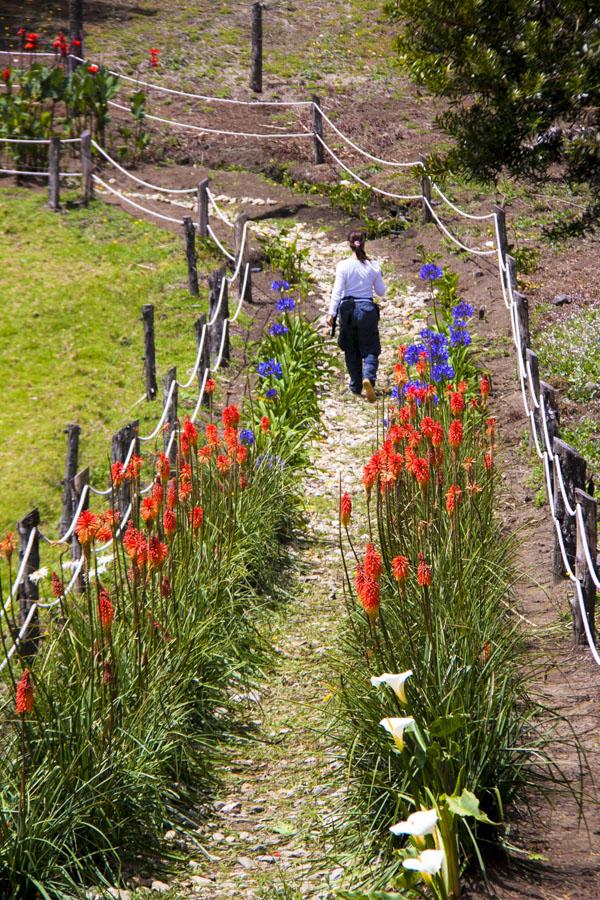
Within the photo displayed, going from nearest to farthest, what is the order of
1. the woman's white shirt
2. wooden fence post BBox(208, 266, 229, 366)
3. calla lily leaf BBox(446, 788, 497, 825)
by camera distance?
calla lily leaf BBox(446, 788, 497, 825) < the woman's white shirt < wooden fence post BBox(208, 266, 229, 366)

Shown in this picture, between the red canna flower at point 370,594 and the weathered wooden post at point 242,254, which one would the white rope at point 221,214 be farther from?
the red canna flower at point 370,594

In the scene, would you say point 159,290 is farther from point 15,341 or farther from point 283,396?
point 283,396

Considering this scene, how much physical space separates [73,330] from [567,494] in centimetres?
773

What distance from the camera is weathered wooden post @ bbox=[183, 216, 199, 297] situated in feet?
42.4

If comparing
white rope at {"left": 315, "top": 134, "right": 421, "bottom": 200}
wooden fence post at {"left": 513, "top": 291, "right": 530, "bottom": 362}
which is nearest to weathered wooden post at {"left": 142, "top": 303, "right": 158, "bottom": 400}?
wooden fence post at {"left": 513, "top": 291, "right": 530, "bottom": 362}

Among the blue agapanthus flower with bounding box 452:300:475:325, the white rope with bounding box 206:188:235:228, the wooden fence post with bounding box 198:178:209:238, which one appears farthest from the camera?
the white rope with bounding box 206:188:235:228

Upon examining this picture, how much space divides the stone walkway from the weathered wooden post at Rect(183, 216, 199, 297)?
5493mm

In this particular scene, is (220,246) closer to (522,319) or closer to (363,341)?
(363,341)

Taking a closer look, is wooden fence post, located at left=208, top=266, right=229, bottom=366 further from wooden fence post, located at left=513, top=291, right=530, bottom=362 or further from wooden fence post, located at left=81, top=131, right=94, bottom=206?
wooden fence post, located at left=81, top=131, right=94, bottom=206

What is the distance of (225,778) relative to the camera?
4945 mm

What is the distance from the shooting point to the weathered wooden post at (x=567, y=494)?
5.89 m

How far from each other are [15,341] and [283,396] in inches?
155

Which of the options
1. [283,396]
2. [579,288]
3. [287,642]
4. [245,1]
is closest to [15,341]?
[283,396]

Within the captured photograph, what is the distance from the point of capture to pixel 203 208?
14531mm
